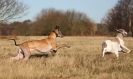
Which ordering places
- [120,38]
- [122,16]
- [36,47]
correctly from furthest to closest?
[122,16], [120,38], [36,47]

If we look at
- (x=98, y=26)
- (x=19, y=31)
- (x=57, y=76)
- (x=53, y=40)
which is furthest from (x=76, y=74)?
(x=98, y=26)

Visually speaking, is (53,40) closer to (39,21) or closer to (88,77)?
(88,77)

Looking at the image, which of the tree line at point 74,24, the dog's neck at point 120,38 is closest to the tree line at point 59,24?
the tree line at point 74,24

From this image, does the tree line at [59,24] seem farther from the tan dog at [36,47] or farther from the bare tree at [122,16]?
the tan dog at [36,47]

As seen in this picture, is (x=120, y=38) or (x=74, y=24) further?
(x=74, y=24)

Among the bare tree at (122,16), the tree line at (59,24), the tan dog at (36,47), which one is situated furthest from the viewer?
the tree line at (59,24)

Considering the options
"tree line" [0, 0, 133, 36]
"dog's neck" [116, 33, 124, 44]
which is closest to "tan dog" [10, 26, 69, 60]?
"dog's neck" [116, 33, 124, 44]

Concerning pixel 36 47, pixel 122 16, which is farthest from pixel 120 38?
pixel 122 16

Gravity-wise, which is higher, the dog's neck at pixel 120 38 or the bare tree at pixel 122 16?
the bare tree at pixel 122 16

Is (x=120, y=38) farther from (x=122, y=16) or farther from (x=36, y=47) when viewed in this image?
(x=122, y=16)

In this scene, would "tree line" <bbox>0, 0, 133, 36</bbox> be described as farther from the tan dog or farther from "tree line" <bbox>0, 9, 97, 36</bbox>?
the tan dog

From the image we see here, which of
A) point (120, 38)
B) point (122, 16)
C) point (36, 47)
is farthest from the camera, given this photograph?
point (122, 16)

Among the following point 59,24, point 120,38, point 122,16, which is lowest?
point 120,38

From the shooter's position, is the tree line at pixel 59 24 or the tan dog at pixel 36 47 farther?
the tree line at pixel 59 24
